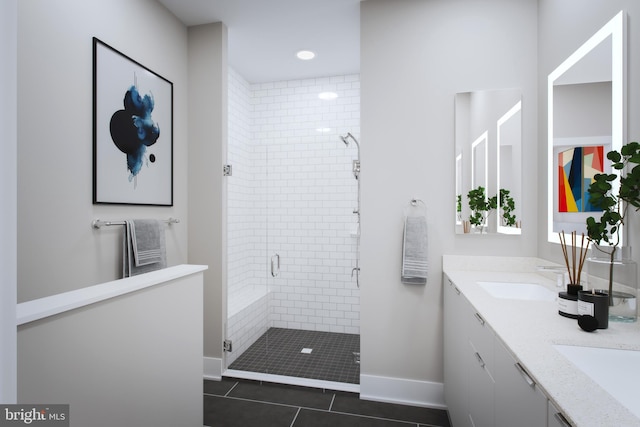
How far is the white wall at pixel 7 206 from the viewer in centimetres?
42

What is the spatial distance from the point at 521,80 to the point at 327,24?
1.53 m

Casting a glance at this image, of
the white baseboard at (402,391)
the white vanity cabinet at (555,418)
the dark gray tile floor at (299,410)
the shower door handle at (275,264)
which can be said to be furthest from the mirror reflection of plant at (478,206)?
the shower door handle at (275,264)

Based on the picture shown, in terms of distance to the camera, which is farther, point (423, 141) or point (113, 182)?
point (423, 141)

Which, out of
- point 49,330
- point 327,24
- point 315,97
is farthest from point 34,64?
point 315,97

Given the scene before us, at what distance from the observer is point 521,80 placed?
2.33m

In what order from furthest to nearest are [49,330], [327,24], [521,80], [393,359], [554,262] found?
1. [327,24]
2. [393,359]
3. [521,80]
4. [554,262]
5. [49,330]

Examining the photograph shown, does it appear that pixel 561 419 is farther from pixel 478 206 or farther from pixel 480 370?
pixel 478 206

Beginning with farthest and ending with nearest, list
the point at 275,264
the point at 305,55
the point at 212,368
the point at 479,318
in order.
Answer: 1. the point at 275,264
2. the point at 305,55
3. the point at 212,368
4. the point at 479,318

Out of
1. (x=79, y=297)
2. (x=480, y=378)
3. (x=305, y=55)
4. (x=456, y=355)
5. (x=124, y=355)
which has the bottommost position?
(x=456, y=355)

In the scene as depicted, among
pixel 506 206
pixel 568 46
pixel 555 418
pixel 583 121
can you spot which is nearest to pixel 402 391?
pixel 506 206

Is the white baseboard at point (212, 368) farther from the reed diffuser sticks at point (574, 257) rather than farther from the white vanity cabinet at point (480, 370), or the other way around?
the reed diffuser sticks at point (574, 257)

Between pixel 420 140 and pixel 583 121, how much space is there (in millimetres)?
933

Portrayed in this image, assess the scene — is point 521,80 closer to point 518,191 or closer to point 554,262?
point 518,191

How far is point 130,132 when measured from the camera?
89.2 inches
